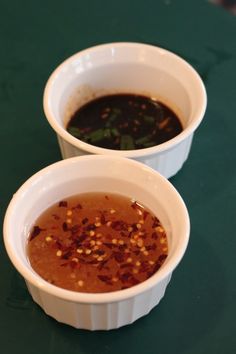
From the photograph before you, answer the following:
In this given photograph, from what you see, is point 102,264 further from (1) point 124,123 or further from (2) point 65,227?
(1) point 124,123

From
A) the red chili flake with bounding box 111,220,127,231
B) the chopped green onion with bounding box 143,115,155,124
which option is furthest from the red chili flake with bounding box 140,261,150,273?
the chopped green onion with bounding box 143,115,155,124

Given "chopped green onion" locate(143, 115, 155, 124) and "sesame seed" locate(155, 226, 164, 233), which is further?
"chopped green onion" locate(143, 115, 155, 124)

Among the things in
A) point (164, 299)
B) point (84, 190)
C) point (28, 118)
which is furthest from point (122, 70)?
point (164, 299)

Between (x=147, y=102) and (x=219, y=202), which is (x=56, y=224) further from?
(x=147, y=102)

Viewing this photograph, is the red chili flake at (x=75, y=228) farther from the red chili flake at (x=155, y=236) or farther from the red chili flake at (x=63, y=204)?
the red chili flake at (x=155, y=236)

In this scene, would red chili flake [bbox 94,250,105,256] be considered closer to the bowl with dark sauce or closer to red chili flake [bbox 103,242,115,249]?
red chili flake [bbox 103,242,115,249]

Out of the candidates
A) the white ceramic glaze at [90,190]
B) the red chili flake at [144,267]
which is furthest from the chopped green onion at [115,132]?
the red chili flake at [144,267]
